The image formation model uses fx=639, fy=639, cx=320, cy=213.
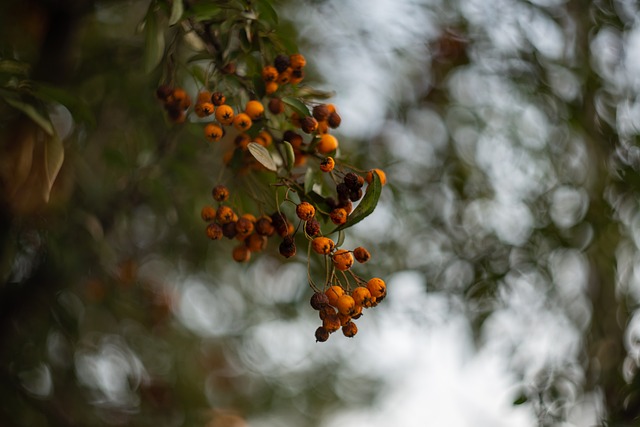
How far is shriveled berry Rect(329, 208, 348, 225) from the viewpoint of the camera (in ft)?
3.62

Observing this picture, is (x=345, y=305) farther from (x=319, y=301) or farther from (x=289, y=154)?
(x=289, y=154)

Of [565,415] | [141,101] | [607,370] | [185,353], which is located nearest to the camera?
[565,415]

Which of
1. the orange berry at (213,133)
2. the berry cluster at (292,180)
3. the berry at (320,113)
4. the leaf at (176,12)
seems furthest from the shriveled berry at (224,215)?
the leaf at (176,12)

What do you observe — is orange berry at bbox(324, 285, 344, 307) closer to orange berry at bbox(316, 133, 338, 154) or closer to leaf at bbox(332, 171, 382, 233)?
leaf at bbox(332, 171, 382, 233)

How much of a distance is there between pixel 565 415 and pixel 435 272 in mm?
655

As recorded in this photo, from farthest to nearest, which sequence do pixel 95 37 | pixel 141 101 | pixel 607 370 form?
pixel 95 37 → pixel 141 101 → pixel 607 370

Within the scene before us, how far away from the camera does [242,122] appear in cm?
117

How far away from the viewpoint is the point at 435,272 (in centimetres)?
230

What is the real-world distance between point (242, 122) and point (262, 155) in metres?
0.12

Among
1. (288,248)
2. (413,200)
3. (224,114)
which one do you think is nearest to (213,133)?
(224,114)

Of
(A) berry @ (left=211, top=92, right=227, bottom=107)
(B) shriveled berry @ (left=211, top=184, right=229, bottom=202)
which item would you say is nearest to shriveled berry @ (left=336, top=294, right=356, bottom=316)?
(B) shriveled berry @ (left=211, top=184, right=229, bottom=202)

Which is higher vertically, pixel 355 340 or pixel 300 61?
pixel 300 61

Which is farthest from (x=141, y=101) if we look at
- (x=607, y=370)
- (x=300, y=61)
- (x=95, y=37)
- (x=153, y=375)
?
(x=607, y=370)

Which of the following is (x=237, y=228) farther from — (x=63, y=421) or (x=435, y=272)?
(x=63, y=421)
